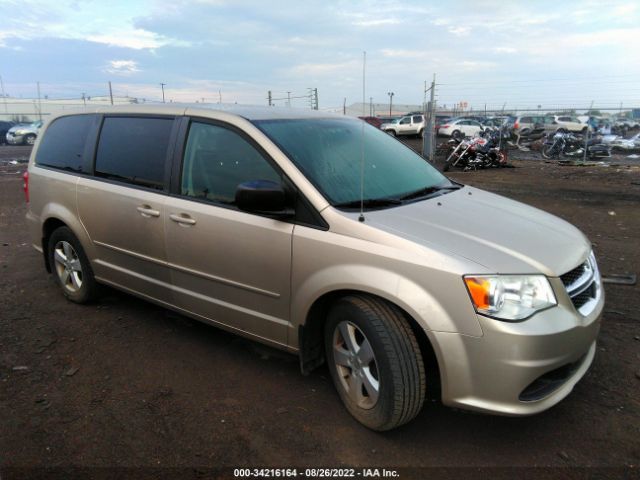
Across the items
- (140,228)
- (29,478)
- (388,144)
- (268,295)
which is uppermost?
(388,144)

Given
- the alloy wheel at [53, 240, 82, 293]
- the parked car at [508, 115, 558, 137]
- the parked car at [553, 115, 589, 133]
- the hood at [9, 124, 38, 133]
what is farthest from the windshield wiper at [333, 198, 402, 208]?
→ the parked car at [553, 115, 589, 133]

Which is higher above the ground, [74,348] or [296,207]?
[296,207]

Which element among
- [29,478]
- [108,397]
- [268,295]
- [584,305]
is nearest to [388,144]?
[268,295]

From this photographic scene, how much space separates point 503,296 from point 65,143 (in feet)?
12.8

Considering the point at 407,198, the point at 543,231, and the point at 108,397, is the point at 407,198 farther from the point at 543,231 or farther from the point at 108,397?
the point at 108,397

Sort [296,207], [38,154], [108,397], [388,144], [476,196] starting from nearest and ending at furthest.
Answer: [296,207], [108,397], [476,196], [388,144], [38,154]

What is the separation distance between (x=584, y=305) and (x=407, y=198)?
3.79 feet

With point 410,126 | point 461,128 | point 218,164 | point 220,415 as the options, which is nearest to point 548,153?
point 461,128

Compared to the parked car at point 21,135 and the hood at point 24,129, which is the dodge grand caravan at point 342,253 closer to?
the parked car at point 21,135

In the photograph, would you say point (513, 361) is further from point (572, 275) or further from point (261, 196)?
point (261, 196)

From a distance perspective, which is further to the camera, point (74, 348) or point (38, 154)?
point (38, 154)

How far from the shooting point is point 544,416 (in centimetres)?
280

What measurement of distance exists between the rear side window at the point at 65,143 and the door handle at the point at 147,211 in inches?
39.8

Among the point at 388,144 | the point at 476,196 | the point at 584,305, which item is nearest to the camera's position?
the point at 584,305
